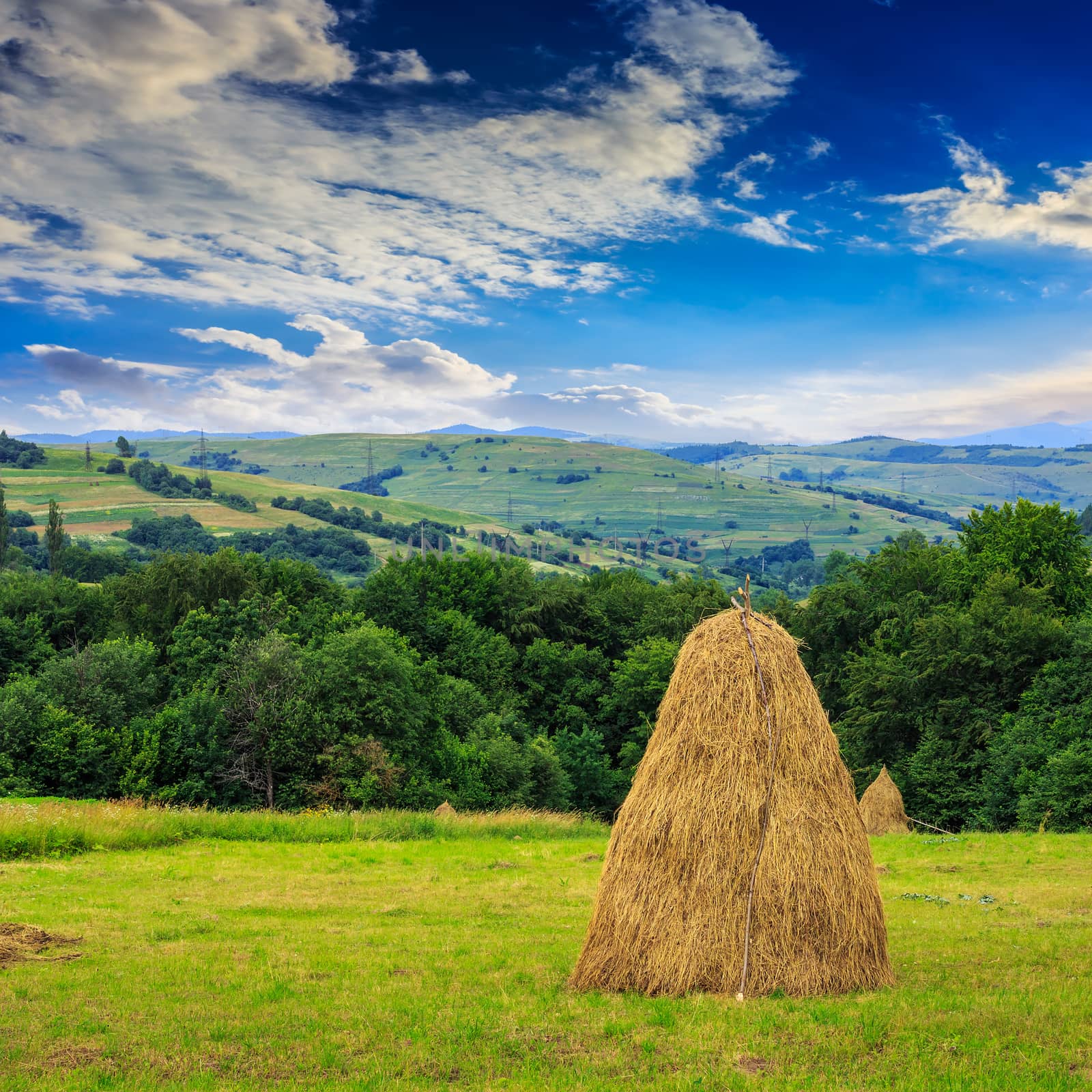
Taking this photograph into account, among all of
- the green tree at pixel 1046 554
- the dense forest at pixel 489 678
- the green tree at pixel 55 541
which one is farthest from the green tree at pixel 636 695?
the green tree at pixel 55 541

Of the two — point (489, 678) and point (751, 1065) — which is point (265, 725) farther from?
point (751, 1065)

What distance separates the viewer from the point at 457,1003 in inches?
444

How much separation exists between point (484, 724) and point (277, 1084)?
40.9m

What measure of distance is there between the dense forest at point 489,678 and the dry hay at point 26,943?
23.9 metres

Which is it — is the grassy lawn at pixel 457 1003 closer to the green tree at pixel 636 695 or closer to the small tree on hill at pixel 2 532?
the green tree at pixel 636 695

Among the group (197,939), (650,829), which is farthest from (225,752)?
(650,829)

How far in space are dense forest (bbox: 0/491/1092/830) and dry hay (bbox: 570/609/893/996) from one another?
1012 inches

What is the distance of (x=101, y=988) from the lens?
1170cm

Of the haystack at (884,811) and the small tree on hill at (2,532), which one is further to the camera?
the small tree on hill at (2,532)

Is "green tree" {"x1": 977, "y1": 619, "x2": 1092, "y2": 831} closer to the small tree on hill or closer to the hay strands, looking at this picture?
the hay strands

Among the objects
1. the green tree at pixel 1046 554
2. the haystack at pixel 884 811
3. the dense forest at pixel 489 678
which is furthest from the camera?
the green tree at pixel 1046 554

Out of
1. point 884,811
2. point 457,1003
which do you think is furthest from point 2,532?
point 457,1003

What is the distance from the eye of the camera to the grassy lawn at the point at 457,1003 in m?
9.02

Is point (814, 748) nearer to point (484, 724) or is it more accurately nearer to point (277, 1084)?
point (277, 1084)
